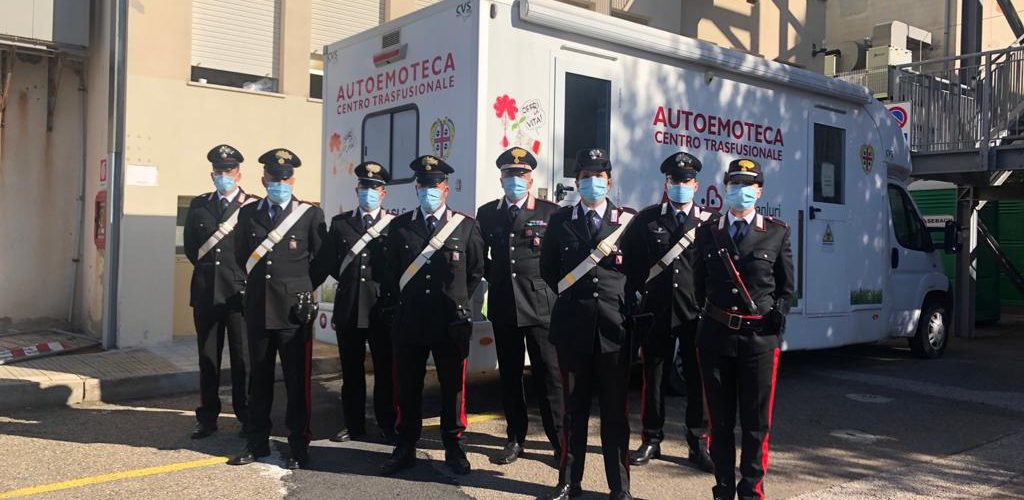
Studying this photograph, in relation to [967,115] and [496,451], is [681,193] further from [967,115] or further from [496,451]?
[967,115]

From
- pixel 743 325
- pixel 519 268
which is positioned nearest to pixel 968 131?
pixel 519 268

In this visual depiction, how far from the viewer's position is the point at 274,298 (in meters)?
5.41

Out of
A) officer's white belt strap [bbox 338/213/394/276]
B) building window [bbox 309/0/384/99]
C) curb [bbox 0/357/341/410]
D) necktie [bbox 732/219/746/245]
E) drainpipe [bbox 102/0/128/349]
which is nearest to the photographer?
necktie [bbox 732/219/746/245]

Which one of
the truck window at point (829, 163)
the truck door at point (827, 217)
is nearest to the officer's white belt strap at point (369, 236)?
the truck door at point (827, 217)

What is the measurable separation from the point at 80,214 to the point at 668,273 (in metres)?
7.78

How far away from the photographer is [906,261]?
964 cm

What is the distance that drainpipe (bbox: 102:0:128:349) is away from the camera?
31.3 feet

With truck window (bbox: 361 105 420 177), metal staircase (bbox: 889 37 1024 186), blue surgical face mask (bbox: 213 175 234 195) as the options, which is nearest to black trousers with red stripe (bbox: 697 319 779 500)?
truck window (bbox: 361 105 420 177)

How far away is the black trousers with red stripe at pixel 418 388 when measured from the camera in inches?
210

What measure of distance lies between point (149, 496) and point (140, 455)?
94cm

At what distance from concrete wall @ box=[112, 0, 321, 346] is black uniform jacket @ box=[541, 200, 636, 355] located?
6359 mm

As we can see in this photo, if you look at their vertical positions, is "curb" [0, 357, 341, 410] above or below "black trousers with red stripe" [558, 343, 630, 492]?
below

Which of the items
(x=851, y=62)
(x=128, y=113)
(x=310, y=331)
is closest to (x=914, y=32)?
(x=851, y=62)

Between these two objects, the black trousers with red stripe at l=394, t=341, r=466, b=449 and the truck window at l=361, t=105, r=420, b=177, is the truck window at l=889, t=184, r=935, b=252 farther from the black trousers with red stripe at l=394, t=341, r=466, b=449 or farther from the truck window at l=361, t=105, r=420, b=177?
the black trousers with red stripe at l=394, t=341, r=466, b=449
